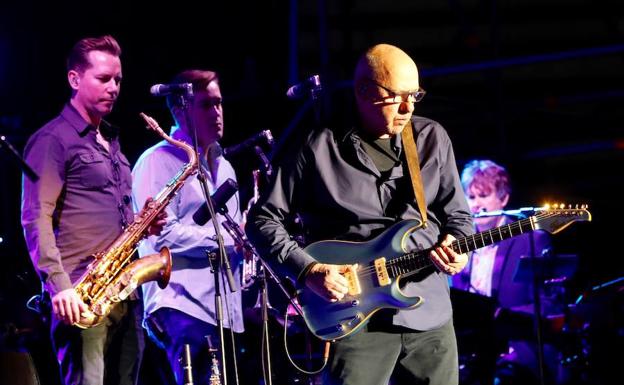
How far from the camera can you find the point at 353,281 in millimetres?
3680

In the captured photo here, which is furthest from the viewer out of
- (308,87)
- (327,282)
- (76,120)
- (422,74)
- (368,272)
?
(422,74)

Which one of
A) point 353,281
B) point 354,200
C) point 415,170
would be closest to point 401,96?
point 415,170

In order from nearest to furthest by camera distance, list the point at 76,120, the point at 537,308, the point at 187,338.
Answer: the point at 76,120 < the point at 187,338 < the point at 537,308

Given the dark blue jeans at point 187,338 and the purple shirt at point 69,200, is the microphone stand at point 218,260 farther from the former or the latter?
the purple shirt at point 69,200

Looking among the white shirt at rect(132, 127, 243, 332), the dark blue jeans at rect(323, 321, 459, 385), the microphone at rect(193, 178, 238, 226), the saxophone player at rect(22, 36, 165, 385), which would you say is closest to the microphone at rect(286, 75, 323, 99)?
the microphone at rect(193, 178, 238, 226)

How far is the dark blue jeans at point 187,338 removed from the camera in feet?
15.6

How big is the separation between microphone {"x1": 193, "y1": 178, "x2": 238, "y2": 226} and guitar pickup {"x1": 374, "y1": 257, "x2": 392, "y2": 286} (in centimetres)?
110

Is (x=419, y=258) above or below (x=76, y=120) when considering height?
below

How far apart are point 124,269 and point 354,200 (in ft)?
5.27

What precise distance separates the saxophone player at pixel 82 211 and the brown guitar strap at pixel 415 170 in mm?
1705

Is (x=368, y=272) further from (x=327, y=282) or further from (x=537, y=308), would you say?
(x=537, y=308)

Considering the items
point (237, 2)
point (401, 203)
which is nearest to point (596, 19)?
point (237, 2)

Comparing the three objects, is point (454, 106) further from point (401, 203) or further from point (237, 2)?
point (401, 203)

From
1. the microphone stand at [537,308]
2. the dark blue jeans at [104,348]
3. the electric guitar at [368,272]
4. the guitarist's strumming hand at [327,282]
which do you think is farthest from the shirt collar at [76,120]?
the microphone stand at [537,308]
